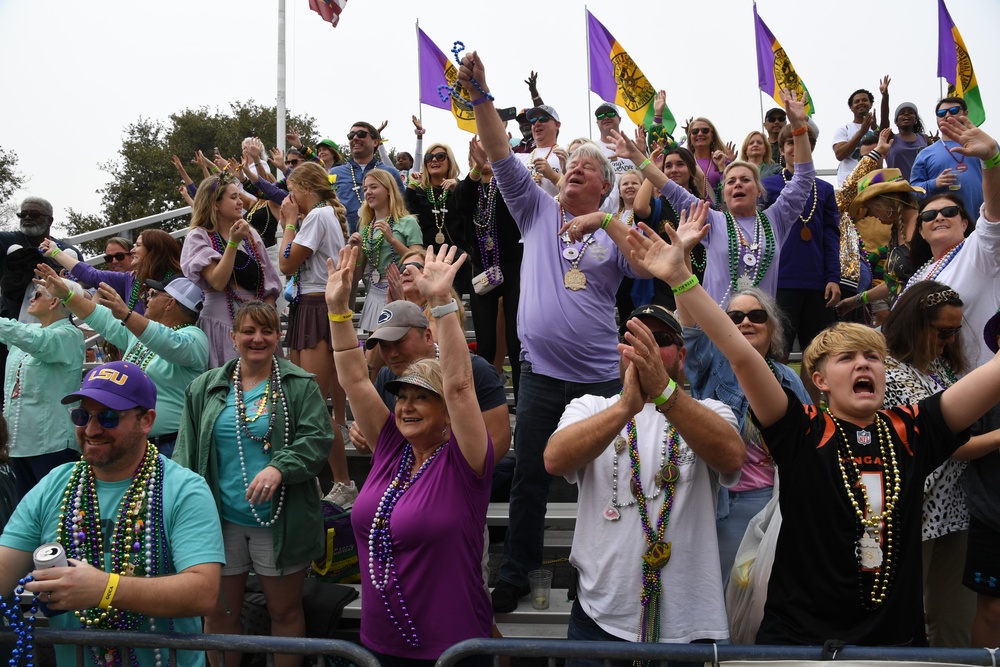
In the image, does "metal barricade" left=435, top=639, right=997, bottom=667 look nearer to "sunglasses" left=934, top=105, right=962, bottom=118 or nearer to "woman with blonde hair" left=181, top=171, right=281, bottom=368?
"woman with blonde hair" left=181, top=171, right=281, bottom=368

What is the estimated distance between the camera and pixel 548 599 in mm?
4352

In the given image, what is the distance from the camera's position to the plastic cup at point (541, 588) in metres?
4.33

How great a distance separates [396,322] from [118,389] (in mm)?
1271

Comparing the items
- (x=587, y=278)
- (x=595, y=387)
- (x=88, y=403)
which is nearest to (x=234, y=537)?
(x=88, y=403)

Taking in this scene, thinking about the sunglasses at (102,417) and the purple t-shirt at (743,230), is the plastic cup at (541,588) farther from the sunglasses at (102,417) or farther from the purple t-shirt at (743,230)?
the sunglasses at (102,417)

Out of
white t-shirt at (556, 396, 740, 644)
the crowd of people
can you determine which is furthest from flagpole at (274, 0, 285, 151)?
white t-shirt at (556, 396, 740, 644)

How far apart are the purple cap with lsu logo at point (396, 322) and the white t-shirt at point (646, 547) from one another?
1.09 meters

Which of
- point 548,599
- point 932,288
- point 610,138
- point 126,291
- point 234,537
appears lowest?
point 548,599

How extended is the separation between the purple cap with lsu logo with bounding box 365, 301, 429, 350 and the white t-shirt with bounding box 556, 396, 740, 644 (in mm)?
1086

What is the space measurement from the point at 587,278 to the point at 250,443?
1.95 metres

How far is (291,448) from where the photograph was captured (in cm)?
412

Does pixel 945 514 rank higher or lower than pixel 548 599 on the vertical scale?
higher

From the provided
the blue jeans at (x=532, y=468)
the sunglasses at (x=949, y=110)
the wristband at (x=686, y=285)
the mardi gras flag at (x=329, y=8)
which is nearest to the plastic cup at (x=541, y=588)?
the blue jeans at (x=532, y=468)

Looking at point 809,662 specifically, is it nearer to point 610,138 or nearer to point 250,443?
point 250,443
